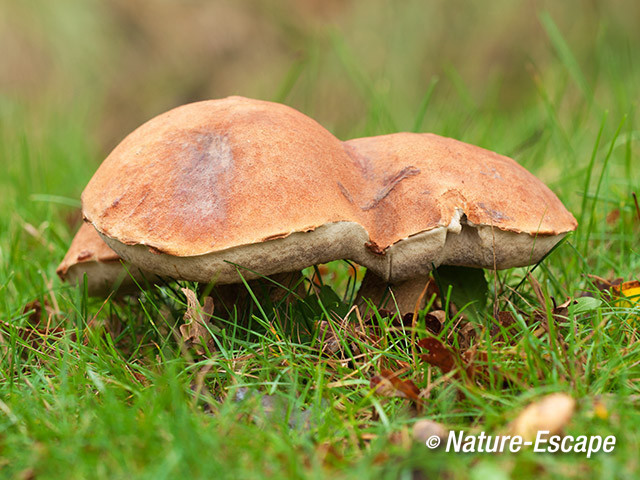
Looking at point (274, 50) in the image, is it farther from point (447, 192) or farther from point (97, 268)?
point (447, 192)

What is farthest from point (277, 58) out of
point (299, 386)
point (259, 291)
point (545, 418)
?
point (545, 418)

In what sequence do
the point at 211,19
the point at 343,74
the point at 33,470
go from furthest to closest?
1. the point at 211,19
2. the point at 343,74
3. the point at 33,470

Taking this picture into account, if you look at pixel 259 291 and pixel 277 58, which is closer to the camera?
pixel 259 291

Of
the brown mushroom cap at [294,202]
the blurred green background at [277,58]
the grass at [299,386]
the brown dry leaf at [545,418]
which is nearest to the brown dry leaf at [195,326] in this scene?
the grass at [299,386]

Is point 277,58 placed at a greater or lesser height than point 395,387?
greater

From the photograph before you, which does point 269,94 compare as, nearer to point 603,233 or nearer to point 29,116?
point 29,116

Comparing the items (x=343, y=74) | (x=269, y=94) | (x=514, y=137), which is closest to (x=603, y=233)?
(x=514, y=137)
